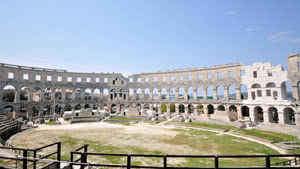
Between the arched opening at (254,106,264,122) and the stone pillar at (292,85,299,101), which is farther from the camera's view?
the arched opening at (254,106,264,122)

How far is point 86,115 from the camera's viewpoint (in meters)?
43.9

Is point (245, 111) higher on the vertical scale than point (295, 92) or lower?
lower

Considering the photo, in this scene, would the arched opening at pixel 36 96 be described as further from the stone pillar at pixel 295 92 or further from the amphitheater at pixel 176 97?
the stone pillar at pixel 295 92

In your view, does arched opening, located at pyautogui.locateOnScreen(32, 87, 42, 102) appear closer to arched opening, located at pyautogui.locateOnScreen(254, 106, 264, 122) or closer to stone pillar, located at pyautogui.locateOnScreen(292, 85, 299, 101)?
arched opening, located at pyautogui.locateOnScreen(254, 106, 264, 122)

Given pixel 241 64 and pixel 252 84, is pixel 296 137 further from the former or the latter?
pixel 241 64

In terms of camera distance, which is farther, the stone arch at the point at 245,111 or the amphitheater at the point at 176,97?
the stone arch at the point at 245,111

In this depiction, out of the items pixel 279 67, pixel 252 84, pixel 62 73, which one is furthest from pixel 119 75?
pixel 279 67

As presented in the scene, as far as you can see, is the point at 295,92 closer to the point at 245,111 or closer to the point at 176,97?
the point at 245,111

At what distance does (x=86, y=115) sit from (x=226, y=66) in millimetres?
38907

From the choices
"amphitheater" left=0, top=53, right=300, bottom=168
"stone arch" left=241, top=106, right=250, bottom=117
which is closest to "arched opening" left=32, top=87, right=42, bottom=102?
"amphitheater" left=0, top=53, right=300, bottom=168

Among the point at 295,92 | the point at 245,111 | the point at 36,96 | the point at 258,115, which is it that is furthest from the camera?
the point at 36,96

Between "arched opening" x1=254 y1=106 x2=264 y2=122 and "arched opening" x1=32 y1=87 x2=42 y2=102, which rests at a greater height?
"arched opening" x1=32 y1=87 x2=42 y2=102

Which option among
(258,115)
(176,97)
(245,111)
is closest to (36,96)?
(176,97)

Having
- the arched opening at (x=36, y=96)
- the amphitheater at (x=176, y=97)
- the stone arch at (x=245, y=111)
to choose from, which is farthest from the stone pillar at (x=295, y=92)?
the arched opening at (x=36, y=96)
